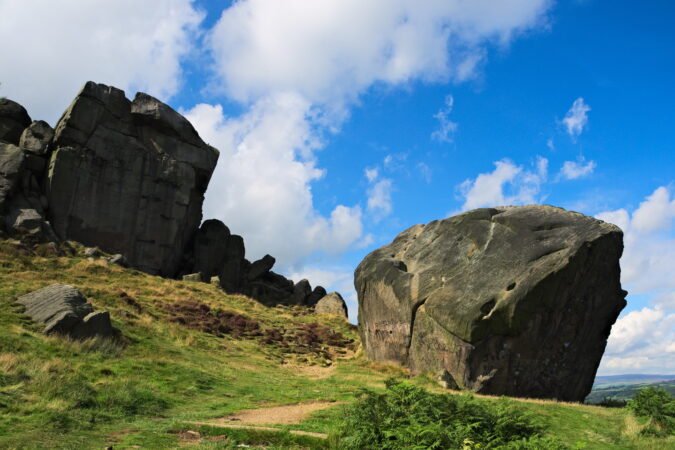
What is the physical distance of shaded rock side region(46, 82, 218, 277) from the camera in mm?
54062

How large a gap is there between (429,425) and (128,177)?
2222 inches

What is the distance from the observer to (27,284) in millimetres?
29750

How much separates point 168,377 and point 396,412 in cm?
1222

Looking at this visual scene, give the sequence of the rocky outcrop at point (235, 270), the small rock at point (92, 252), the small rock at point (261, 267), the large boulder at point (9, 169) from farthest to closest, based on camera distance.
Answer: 1. the small rock at point (261, 267)
2. the rocky outcrop at point (235, 270)
3. the small rock at point (92, 252)
4. the large boulder at point (9, 169)

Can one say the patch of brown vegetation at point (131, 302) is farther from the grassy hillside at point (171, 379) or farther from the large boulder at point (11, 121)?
the large boulder at point (11, 121)

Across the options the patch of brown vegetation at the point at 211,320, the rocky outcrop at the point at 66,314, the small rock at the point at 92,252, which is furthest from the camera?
the small rock at the point at 92,252

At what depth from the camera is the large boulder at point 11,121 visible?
54.4 m

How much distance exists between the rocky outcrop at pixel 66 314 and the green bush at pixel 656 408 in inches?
911

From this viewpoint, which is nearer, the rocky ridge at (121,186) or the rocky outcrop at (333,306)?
the rocky ridge at (121,186)

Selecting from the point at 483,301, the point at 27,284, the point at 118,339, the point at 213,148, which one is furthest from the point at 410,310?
the point at 213,148

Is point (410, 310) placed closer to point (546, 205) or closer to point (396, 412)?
point (546, 205)

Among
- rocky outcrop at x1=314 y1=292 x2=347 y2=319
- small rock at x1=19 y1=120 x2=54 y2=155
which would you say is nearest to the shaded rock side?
A: small rock at x1=19 y1=120 x2=54 y2=155

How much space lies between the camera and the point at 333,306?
200ft

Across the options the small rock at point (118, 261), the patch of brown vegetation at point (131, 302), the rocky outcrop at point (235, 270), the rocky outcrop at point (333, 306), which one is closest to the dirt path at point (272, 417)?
the patch of brown vegetation at point (131, 302)
